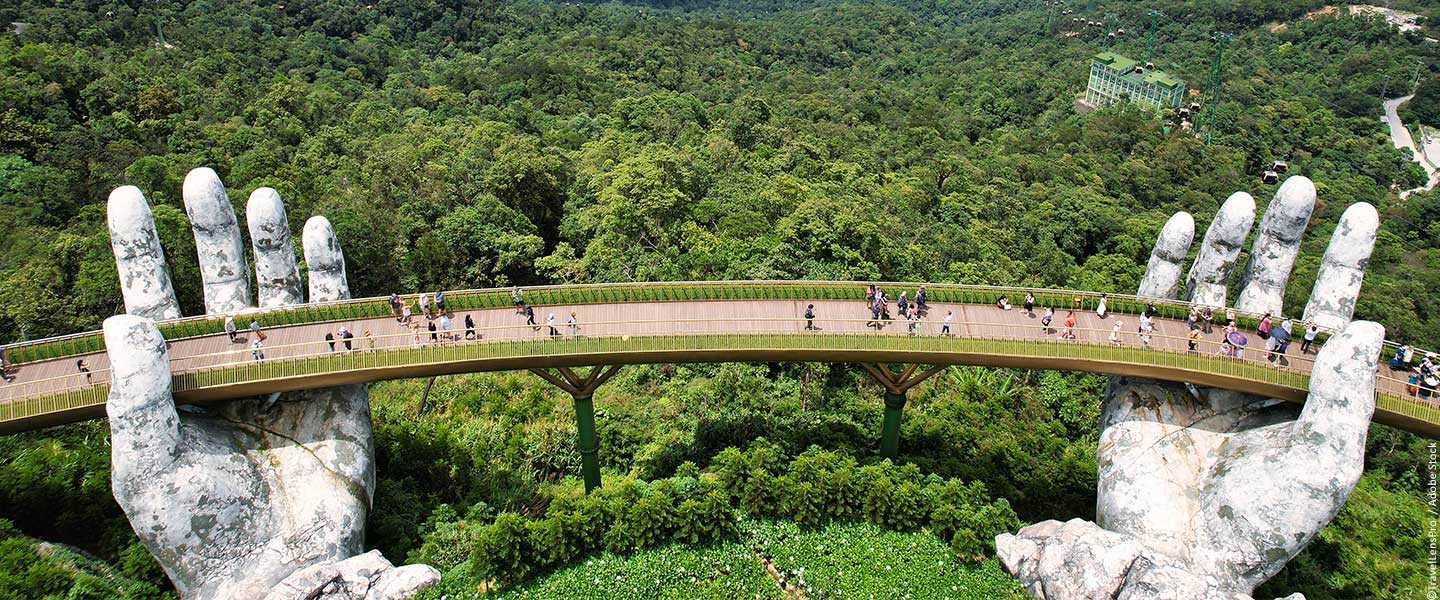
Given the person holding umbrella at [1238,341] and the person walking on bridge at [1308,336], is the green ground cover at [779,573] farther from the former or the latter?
the person walking on bridge at [1308,336]

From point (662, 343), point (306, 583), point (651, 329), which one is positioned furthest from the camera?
point (651, 329)

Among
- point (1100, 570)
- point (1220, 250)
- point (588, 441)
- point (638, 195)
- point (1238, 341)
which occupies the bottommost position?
point (1100, 570)

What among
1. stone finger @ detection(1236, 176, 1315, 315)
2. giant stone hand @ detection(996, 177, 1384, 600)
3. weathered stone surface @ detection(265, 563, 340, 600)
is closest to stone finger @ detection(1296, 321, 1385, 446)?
giant stone hand @ detection(996, 177, 1384, 600)

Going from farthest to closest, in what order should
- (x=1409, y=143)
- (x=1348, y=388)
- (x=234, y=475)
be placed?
(x=1409, y=143) < (x=234, y=475) < (x=1348, y=388)

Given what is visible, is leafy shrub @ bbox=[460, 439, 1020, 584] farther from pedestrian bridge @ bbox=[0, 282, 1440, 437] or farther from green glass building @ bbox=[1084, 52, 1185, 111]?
green glass building @ bbox=[1084, 52, 1185, 111]

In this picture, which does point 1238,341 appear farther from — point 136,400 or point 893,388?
point 136,400

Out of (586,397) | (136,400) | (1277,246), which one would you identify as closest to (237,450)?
(136,400)

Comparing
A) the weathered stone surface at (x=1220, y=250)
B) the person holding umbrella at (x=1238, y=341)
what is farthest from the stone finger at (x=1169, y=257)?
the person holding umbrella at (x=1238, y=341)
